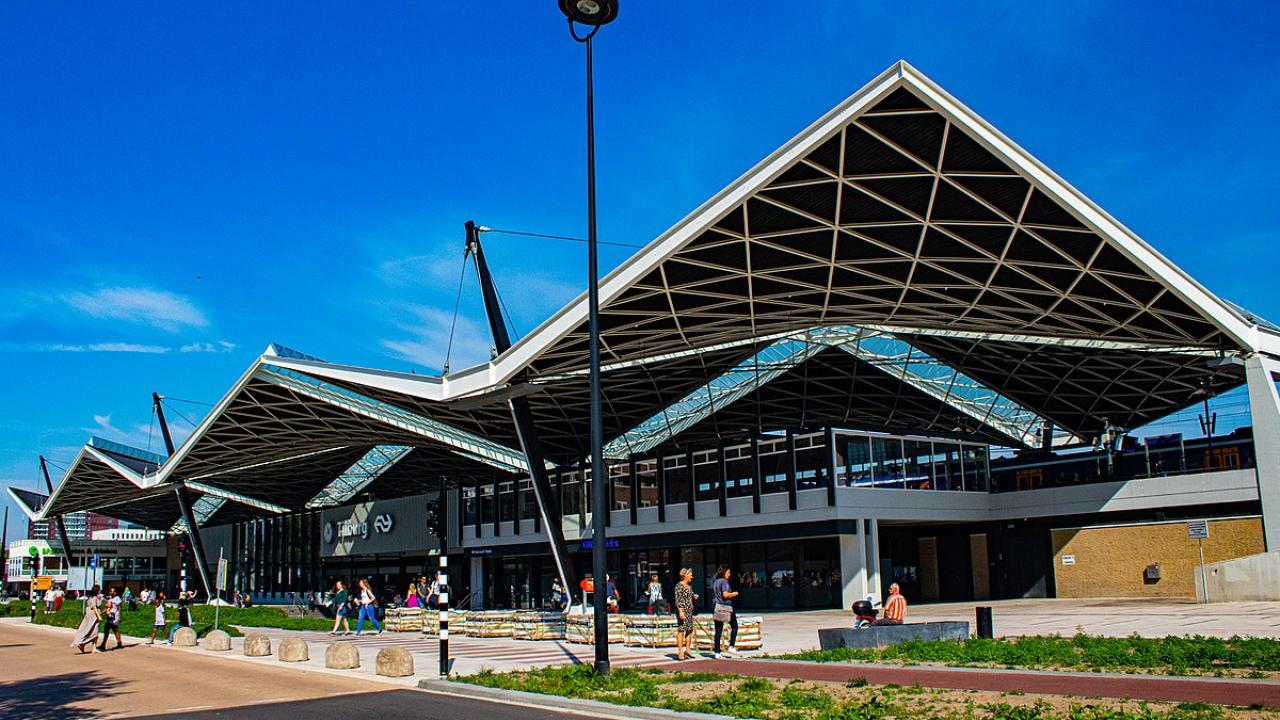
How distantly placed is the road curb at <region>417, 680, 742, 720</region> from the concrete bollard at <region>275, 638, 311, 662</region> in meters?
7.06

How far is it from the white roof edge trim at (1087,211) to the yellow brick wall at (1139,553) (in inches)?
370

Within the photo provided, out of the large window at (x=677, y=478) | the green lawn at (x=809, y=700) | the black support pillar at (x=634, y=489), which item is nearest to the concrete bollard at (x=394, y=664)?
the green lawn at (x=809, y=700)

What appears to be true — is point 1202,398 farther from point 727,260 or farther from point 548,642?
point 548,642

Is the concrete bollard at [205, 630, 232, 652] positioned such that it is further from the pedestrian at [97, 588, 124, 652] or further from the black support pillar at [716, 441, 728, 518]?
the black support pillar at [716, 441, 728, 518]

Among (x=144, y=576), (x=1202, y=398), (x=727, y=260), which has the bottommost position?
(x=144, y=576)

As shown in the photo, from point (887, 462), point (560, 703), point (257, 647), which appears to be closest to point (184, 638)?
point (257, 647)

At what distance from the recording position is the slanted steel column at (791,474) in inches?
1695

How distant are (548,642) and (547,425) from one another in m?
27.8

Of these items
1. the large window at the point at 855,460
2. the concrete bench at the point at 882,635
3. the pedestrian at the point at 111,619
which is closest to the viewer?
the concrete bench at the point at 882,635

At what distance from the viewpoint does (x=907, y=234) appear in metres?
30.0

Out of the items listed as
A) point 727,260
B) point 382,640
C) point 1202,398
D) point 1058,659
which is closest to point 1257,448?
point 1202,398

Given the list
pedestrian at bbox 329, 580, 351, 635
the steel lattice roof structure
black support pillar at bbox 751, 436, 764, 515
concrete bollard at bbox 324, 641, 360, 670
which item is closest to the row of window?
black support pillar at bbox 751, 436, 764, 515

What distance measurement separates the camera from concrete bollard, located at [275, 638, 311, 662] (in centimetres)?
2359

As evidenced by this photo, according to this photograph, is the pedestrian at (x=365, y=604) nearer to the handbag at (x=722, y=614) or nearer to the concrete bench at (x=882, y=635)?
the handbag at (x=722, y=614)
